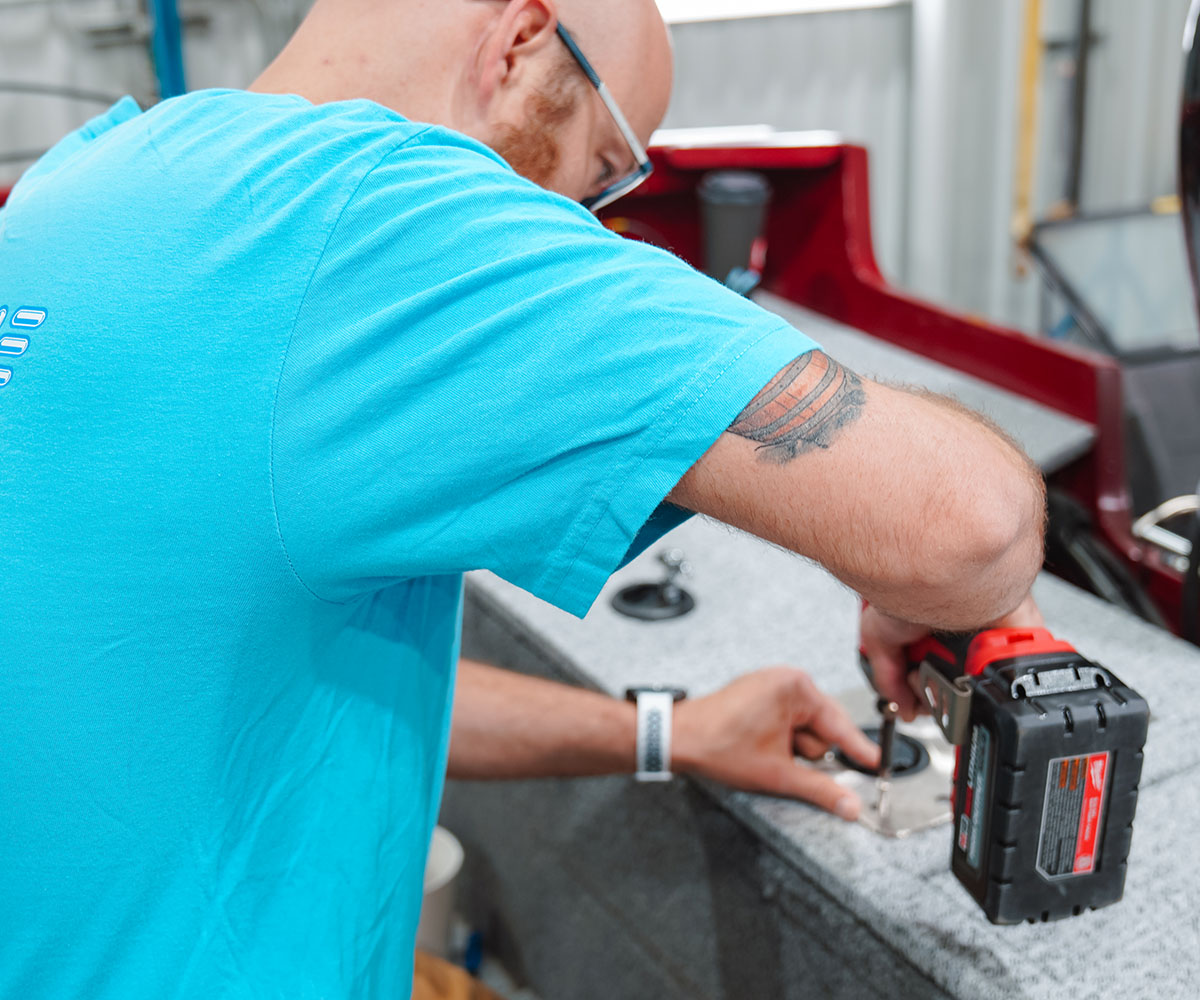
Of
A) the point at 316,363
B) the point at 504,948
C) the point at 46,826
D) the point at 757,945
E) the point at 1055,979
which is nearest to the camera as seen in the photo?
the point at 316,363

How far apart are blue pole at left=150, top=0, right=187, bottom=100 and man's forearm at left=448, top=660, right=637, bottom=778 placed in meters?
2.80

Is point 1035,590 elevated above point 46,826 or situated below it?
below

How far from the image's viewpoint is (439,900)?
143cm

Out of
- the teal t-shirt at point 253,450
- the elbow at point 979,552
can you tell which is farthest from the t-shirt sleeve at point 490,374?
the elbow at point 979,552

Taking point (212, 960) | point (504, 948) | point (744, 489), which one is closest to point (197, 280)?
point (744, 489)

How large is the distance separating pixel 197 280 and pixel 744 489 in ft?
0.93

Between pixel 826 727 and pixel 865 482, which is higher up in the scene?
pixel 865 482

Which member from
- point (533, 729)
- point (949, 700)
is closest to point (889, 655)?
point (949, 700)

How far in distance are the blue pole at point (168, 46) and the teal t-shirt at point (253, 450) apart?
299 cm

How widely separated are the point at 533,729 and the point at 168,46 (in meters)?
2.98

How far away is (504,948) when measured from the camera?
61.3 inches

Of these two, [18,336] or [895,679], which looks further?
[895,679]

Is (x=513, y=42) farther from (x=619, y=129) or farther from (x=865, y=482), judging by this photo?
(x=865, y=482)

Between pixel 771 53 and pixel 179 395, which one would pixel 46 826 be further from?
pixel 771 53
